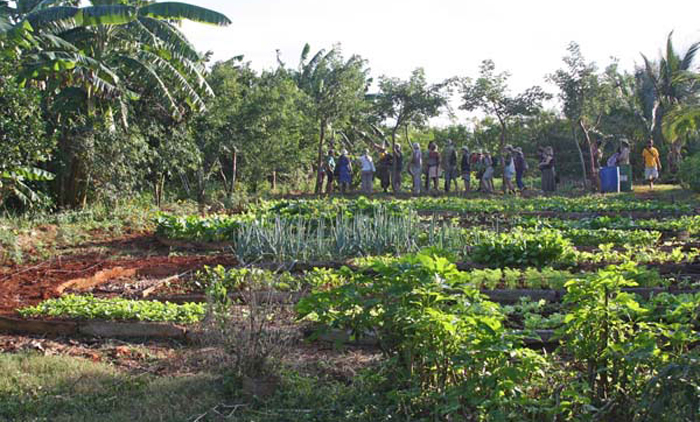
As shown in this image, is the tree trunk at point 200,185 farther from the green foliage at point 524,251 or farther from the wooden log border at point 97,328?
the wooden log border at point 97,328

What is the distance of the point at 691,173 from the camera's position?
787 inches

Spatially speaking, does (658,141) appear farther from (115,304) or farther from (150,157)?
(115,304)

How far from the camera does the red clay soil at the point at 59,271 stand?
7.44 m

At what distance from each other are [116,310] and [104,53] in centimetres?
1165

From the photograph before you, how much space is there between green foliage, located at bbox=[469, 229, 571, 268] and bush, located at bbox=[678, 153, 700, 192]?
13.3 metres

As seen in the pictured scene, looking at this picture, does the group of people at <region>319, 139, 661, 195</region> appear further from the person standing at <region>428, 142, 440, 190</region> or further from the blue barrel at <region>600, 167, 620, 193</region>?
the blue barrel at <region>600, 167, 620, 193</region>

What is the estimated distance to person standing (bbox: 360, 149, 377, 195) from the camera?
2244 centimetres

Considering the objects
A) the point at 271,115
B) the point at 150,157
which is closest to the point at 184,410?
the point at 150,157

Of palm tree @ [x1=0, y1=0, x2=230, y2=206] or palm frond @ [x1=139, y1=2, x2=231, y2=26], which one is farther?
palm frond @ [x1=139, y1=2, x2=231, y2=26]

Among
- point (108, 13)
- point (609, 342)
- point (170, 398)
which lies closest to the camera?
point (609, 342)

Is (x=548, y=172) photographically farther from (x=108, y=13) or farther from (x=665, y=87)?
(x=108, y=13)

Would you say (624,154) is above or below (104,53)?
below

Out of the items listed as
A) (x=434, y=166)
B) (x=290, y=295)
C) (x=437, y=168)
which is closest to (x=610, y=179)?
(x=437, y=168)

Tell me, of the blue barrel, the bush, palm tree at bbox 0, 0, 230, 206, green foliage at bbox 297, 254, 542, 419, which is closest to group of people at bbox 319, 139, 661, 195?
the blue barrel
